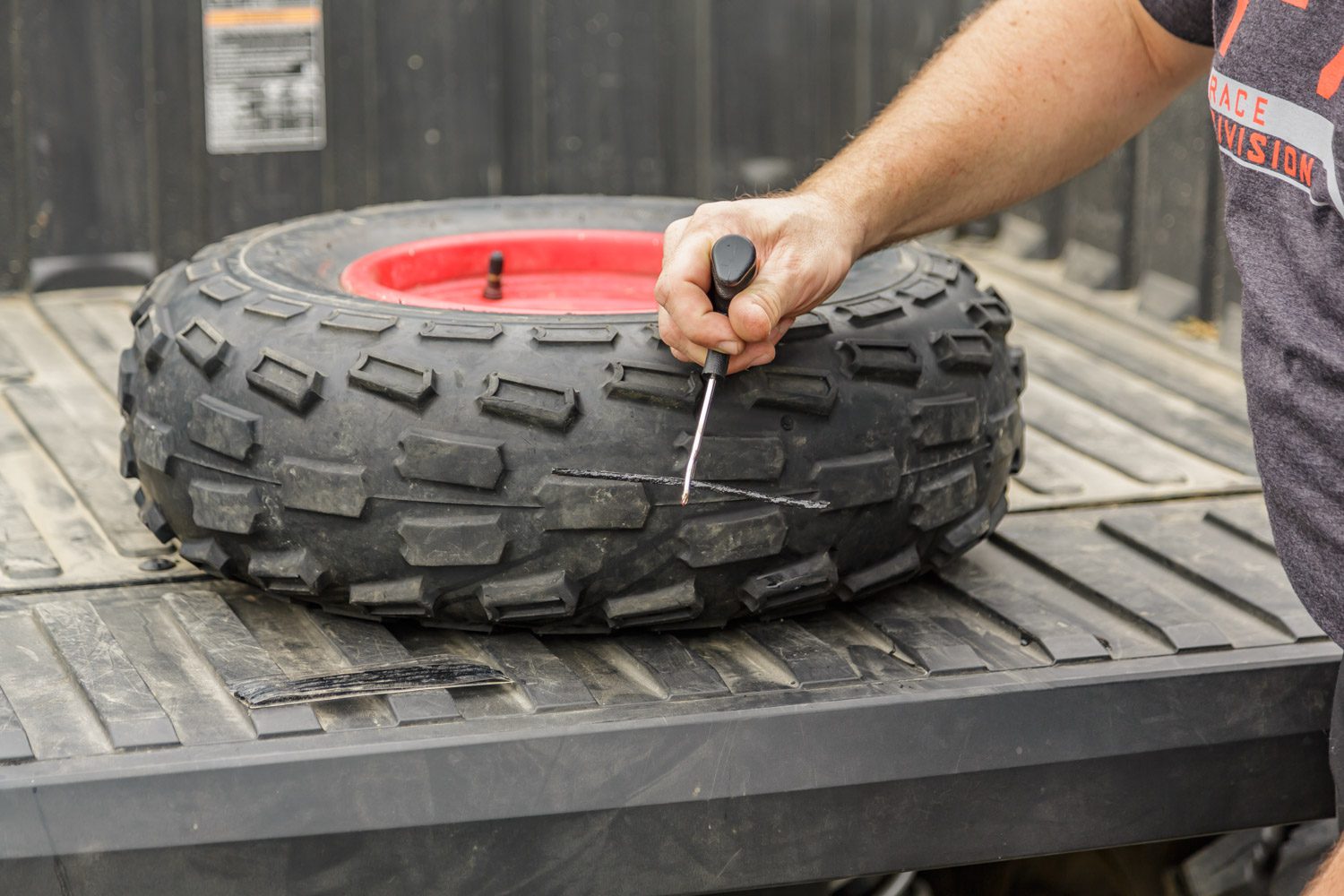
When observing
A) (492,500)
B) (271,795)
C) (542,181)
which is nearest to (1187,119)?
(542,181)

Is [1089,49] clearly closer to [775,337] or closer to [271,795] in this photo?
[775,337]

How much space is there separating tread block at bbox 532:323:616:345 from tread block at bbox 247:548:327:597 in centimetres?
34

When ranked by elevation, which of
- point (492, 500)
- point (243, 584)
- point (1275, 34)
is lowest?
point (243, 584)

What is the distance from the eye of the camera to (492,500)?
5.26ft

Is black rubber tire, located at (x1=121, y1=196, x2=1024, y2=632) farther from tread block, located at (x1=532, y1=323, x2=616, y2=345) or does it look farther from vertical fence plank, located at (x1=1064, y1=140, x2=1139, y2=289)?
vertical fence plank, located at (x1=1064, y1=140, x2=1139, y2=289)

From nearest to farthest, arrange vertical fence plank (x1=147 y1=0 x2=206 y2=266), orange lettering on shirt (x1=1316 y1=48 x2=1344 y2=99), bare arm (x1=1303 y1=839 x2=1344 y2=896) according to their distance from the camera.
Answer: bare arm (x1=1303 y1=839 x2=1344 y2=896)
orange lettering on shirt (x1=1316 y1=48 x2=1344 y2=99)
vertical fence plank (x1=147 y1=0 x2=206 y2=266)

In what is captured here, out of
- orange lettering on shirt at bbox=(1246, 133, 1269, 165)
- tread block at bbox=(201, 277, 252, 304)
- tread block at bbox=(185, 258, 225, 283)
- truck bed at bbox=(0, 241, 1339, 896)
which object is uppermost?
orange lettering on shirt at bbox=(1246, 133, 1269, 165)

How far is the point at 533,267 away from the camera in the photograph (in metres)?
2.26

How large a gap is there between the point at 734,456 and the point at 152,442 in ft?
2.16

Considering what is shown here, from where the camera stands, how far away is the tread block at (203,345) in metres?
1.71

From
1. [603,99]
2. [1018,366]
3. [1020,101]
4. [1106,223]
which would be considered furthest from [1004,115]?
[603,99]

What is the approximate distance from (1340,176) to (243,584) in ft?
4.03

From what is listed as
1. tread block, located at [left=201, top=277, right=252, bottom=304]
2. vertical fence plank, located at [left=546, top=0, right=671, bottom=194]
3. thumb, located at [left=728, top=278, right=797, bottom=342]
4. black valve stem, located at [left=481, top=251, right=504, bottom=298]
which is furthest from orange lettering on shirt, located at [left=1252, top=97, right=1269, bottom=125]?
vertical fence plank, located at [left=546, top=0, right=671, bottom=194]

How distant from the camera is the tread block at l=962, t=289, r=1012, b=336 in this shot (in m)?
1.87
